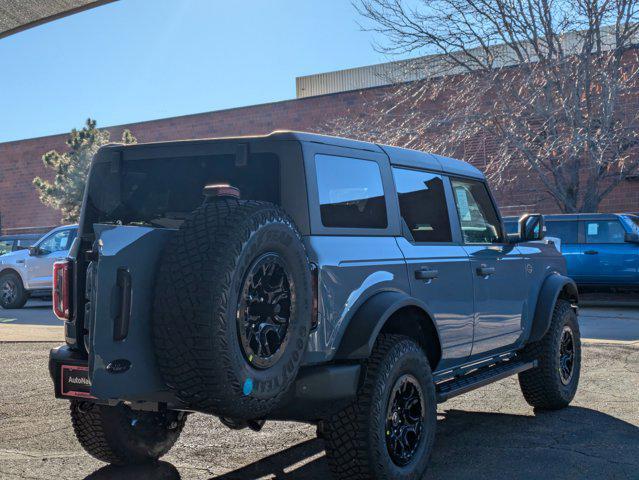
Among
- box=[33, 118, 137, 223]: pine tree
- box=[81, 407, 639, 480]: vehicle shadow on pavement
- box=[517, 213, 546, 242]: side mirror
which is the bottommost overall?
box=[81, 407, 639, 480]: vehicle shadow on pavement

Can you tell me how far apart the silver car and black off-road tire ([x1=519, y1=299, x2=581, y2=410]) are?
44.0 ft

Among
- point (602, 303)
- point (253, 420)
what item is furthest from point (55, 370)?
point (602, 303)

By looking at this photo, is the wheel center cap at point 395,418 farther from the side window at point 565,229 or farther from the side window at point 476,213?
the side window at point 565,229

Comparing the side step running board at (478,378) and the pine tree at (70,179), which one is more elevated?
the pine tree at (70,179)

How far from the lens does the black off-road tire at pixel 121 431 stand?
16.3ft

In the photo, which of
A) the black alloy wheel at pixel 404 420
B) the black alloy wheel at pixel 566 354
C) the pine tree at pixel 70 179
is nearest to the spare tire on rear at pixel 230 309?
the black alloy wheel at pixel 404 420

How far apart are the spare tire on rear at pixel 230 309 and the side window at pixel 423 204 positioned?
1.56 meters

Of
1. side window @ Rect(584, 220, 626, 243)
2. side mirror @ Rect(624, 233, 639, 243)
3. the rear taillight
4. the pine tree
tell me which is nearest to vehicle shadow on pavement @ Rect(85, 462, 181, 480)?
the rear taillight

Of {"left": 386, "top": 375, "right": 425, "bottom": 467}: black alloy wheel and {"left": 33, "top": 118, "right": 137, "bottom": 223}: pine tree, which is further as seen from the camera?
{"left": 33, "top": 118, "right": 137, "bottom": 223}: pine tree

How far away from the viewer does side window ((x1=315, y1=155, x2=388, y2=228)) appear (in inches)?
179

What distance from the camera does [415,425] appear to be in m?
4.77

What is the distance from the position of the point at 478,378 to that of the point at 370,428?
5.52ft

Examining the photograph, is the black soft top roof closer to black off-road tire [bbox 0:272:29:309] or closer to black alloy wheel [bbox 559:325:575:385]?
black alloy wheel [bbox 559:325:575:385]

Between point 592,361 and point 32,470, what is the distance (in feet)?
21.4
